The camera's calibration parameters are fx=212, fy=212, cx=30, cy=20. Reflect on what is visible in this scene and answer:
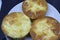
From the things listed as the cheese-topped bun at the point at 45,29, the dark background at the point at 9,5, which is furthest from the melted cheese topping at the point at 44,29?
the dark background at the point at 9,5

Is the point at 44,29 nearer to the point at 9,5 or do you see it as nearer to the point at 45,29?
the point at 45,29

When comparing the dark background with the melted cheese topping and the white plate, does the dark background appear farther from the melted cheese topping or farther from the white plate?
the melted cheese topping

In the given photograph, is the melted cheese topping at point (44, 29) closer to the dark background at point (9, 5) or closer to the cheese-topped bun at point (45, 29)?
the cheese-topped bun at point (45, 29)

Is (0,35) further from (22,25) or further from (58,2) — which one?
(58,2)

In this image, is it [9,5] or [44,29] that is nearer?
[44,29]

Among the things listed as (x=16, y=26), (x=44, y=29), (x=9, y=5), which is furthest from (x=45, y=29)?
(x=9, y=5)

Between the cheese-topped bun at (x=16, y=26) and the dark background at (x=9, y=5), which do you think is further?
the dark background at (x=9, y=5)

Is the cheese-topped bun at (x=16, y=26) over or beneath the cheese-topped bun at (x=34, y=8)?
beneath
